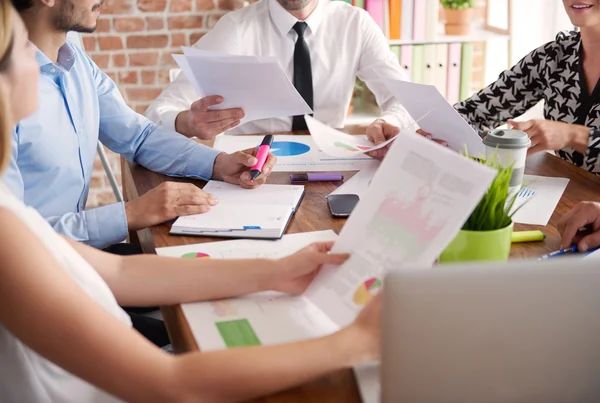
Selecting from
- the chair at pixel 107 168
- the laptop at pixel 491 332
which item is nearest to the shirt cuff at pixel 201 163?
the chair at pixel 107 168

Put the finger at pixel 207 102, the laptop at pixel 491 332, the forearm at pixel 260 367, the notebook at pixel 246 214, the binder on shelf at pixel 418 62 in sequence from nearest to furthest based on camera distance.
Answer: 1. the laptop at pixel 491 332
2. the forearm at pixel 260 367
3. the notebook at pixel 246 214
4. the finger at pixel 207 102
5. the binder on shelf at pixel 418 62

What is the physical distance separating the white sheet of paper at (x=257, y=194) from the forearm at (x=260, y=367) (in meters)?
0.62

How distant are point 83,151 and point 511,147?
1.02 m

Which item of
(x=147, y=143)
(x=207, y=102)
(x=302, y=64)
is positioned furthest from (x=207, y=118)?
(x=302, y=64)

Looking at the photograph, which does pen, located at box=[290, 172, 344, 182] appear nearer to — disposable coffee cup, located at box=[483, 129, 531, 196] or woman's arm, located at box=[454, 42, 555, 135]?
disposable coffee cup, located at box=[483, 129, 531, 196]

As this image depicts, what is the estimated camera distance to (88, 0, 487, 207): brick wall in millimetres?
3170

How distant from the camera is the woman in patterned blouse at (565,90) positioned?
6.10 ft

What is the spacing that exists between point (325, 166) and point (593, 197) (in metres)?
0.61

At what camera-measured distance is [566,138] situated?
171cm

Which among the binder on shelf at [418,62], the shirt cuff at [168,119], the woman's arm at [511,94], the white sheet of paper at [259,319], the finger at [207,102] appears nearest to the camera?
the white sheet of paper at [259,319]

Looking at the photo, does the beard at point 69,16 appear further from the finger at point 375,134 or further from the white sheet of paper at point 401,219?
the white sheet of paper at point 401,219

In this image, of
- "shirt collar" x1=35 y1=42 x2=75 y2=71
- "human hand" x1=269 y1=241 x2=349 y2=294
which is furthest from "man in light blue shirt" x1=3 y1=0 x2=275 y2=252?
"human hand" x1=269 y1=241 x2=349 y2=294

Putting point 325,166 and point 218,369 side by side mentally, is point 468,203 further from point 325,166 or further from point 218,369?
point 325,166

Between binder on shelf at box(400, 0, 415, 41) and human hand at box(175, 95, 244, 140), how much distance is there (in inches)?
61.7
